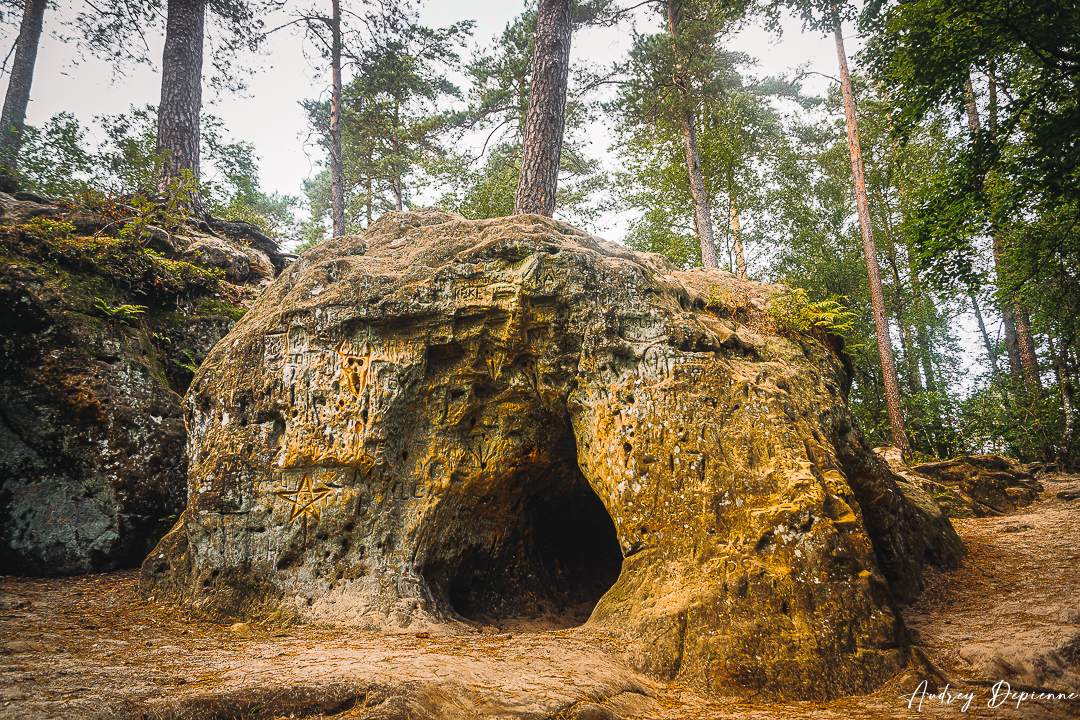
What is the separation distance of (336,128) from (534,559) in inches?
574

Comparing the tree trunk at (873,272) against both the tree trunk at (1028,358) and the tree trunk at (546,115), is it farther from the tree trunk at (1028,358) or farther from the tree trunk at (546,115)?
the tree trunk at (546,115)

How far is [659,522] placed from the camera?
507 centimetres

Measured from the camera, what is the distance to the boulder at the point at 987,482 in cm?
1022

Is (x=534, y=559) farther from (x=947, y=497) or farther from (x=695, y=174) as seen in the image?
(x=695, y=174)

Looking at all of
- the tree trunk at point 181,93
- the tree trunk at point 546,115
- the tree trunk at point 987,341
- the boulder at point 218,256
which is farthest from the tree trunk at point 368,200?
the tree trunk at point 987,341

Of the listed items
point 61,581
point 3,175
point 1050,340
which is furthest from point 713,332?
point 1050,340

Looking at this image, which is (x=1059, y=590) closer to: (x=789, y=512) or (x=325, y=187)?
(x=789, y=512)

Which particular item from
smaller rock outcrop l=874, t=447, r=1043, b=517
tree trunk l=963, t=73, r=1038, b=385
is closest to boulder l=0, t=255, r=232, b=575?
smaller rock outcrop l=874, t=447, r=1043, b=517

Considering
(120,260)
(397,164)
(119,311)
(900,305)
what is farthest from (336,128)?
(900,305)

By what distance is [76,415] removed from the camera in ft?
21.6

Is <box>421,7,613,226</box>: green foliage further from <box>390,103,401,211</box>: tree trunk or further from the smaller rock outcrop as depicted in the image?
the smaller rock outcrop

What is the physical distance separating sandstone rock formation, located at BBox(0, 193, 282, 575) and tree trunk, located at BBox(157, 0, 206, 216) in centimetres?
383

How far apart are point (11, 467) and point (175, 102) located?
903 cm

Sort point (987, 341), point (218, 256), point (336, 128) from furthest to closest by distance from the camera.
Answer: point (987, 341), point (336, 128), point (218, 256)
